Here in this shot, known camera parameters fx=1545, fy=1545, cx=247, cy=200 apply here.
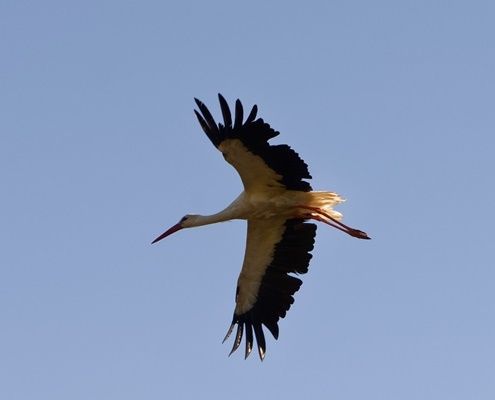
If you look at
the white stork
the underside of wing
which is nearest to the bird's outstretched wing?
the white stork

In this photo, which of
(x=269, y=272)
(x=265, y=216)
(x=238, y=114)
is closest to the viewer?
(x=238, y=114)

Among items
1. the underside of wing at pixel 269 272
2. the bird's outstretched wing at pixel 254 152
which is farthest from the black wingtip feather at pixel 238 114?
the underside of wing at pixel 269 272

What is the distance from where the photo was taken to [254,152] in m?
18.9

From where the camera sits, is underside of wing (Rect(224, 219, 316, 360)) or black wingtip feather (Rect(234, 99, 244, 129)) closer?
black wingtip feather (Rect(234, 99, 244, 129))

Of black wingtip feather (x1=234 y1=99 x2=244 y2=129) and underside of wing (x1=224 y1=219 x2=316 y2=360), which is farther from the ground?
black wingtip feather (x1=234 y1=99 x2=244 y2=129)

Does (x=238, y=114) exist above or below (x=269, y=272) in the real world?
above

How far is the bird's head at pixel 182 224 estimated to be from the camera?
67.8 ft

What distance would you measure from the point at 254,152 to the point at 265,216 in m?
1.29

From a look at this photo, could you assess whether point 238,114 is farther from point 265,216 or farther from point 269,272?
point 269,272

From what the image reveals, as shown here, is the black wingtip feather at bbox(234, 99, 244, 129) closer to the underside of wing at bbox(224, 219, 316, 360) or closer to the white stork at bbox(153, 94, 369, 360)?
the white stork at bbox(153, 94, 369, 360)

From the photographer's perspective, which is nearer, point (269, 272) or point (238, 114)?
point (238, 114)

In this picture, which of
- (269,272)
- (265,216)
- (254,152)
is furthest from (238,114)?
(269,272)

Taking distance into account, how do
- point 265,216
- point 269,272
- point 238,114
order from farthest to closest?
point 269,272, point 265,216, point 238,114

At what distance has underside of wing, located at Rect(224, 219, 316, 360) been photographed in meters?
20.2
